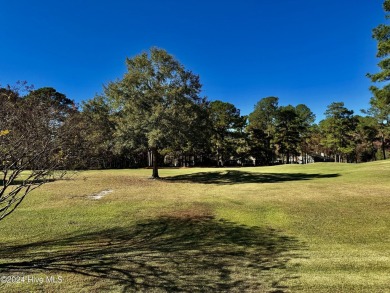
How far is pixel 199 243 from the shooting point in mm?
7684

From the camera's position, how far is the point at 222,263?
6.09 metres

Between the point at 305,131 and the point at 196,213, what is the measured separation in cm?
5134

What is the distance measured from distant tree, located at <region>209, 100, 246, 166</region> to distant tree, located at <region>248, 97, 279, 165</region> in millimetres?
3425

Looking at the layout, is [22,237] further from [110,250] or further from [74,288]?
[74,288]

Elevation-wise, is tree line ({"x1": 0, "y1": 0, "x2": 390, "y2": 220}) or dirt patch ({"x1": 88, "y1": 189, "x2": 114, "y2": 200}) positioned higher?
tree line ({"x1": 0, "y1": 0, "x2": 390, "y2": 220})

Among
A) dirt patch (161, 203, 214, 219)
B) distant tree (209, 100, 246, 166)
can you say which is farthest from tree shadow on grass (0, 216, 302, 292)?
distant tree (209, 100, 246, 166)

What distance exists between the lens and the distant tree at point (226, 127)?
47.5 metres

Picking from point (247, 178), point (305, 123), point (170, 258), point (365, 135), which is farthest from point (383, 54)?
point (305, 123)

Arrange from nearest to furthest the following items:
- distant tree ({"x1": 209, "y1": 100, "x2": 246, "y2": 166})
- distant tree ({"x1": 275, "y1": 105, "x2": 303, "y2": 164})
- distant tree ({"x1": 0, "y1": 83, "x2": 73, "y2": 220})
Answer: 1. distant tree ({"x1": 0, "y1": 83, "x2": 73, "y2": 220})
2. distant tree ({"x1": 209, "y1": 100, "x2": 246, "y2": 166})
3. distant tree ({"x1": 275, "y1": 105, "x2": 303, "y2": 164})

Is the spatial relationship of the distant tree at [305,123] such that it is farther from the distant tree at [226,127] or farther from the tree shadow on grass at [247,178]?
the tree shadow on grass at [247,178]

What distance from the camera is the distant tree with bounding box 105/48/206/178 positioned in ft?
70.5

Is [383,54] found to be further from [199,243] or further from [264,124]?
[264,124]

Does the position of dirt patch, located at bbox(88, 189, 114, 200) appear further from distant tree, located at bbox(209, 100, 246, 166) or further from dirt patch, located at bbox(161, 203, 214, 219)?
distant tree, located at bbox(209, 100, 246, 166)

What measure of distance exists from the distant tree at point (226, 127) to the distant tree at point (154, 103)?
23297 mm
